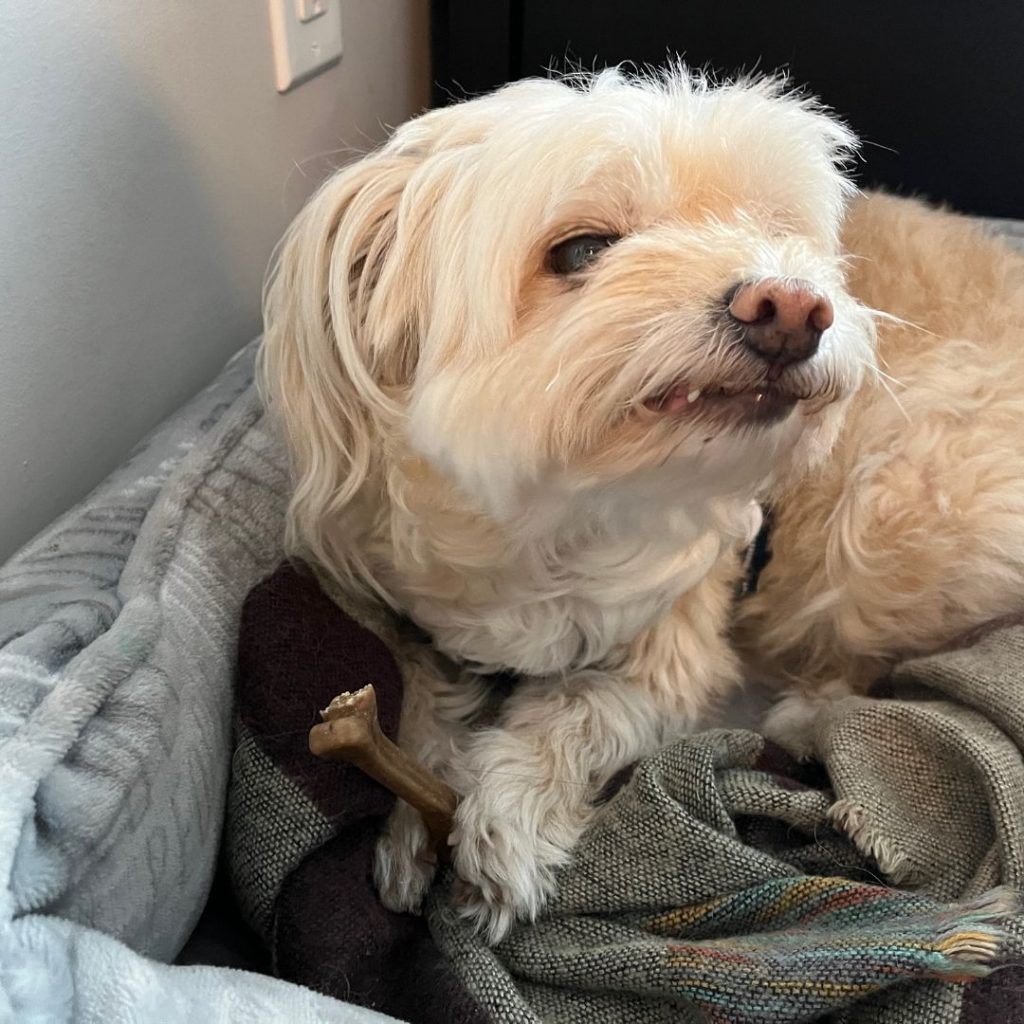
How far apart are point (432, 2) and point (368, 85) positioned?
283 millimetres

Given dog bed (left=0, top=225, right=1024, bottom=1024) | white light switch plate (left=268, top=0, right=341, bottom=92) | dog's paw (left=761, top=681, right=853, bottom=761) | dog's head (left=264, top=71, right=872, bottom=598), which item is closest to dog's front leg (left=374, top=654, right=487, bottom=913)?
dog bed (left=0, top=225, right=1024, bottom=1024)

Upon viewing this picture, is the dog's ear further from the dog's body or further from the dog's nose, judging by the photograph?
the dog's body

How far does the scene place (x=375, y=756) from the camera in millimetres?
674

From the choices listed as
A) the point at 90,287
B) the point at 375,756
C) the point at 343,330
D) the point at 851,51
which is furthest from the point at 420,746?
the point at 851,51

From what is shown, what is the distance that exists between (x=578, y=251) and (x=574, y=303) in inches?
2.7

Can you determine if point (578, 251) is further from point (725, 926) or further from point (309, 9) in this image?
point (309, 9)

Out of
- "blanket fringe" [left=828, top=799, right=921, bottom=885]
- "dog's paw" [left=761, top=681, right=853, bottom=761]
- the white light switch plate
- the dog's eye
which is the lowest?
"dog's paw" [left=761, top=681, right=853, bottom=761]

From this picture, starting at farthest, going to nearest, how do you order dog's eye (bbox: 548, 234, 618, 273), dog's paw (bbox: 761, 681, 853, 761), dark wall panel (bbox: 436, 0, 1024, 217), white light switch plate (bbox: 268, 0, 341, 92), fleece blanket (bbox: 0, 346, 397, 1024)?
dark wall panel (bbox: 436, 0, 1024, 217) < white light switch plate (bbox: 268, 0, 341, 92) < dog's paw (bbox: 761, 681, 853, 761) < dog's eye (bbox: 548, 234, 618, 273) < fleece blanket (bbox: 0, 346, 397, 1024)

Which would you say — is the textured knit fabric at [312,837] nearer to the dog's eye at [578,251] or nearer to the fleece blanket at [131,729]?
the fleece blanket at [131,729]

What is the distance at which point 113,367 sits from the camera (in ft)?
3.13

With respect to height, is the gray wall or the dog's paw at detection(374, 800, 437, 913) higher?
the gray wall

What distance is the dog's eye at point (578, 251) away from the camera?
2.35 feet

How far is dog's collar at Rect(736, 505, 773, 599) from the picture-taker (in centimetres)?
109

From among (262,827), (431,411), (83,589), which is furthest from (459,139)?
(262,827)
